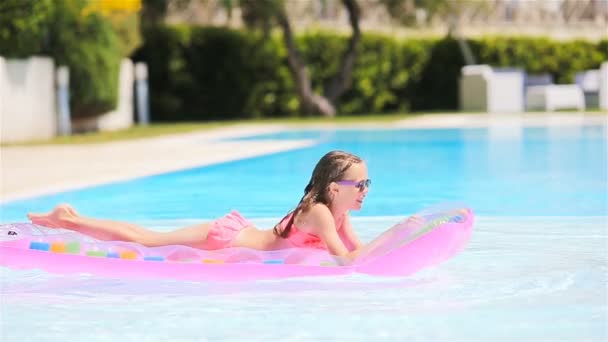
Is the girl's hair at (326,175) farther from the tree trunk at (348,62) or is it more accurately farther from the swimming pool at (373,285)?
the tree trunk at (348,62)

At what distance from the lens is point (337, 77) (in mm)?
28547

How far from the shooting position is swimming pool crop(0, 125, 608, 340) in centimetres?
501

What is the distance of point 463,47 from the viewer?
28.8 m

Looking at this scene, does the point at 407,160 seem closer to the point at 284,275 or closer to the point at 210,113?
the point at 284,275

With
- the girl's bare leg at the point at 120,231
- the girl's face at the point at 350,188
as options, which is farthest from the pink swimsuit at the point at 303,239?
the girl's bare leg at the point at 120,231

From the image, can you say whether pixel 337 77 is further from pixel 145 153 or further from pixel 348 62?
pixel 145 153

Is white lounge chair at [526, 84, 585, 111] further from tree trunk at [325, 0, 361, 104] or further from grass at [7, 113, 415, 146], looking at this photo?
tree trunk at [325, 0, 361, 104]

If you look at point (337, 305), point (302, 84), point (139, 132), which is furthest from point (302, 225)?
point (302, 84)

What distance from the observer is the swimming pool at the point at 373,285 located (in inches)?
197

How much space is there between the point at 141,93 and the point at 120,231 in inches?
803

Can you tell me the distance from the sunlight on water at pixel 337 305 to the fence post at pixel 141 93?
1965 centimetres

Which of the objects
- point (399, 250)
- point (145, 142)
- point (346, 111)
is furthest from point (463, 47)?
point (399, 250)

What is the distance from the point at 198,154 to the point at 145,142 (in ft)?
11.3

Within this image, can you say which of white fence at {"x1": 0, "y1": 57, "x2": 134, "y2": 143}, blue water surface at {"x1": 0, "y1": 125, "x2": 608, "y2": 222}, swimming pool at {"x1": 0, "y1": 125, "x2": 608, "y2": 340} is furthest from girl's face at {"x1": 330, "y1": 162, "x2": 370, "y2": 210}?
white fence at {"x1": 0, "y1": 57, "x2": 134, "y2": 143}
